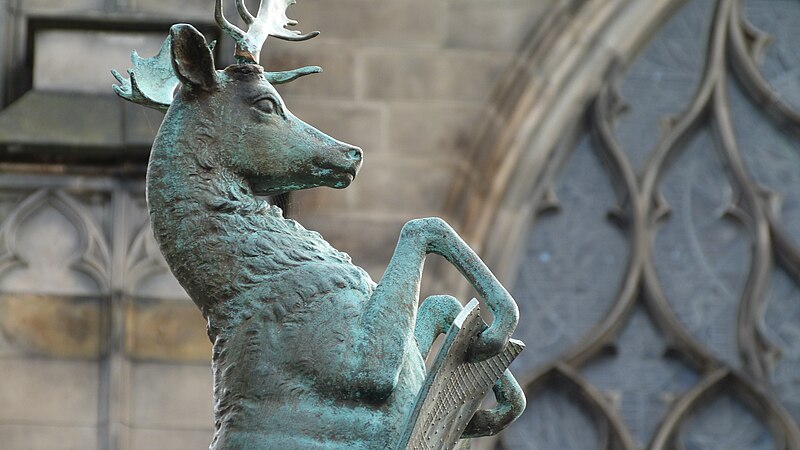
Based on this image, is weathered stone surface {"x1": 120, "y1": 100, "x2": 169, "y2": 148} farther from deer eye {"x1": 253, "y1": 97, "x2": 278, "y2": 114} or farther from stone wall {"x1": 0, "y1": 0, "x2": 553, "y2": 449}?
deer eye {"x1": 253, "y1": 97, "x2": 278, "y2": 114}

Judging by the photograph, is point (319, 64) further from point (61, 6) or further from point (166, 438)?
point (166, 438)

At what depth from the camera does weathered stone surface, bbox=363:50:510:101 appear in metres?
8.91

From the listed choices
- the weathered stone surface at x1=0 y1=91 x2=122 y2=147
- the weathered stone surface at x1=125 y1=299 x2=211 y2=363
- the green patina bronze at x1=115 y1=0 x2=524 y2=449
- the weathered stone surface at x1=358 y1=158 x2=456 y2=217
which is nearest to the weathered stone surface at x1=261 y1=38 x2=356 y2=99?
the weathered stone surface at x1=358 y1=158 x2=456 y2=217

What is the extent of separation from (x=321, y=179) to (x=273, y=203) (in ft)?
0.84

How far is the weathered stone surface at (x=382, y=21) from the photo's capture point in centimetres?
889

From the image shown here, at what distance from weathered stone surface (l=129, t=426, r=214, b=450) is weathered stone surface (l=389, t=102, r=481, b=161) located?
1.33 meters

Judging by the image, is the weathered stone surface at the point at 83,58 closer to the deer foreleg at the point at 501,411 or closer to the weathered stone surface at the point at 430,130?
the weathered stone surface at the point at 430,130

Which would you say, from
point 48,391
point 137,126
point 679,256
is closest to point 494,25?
point 679,256

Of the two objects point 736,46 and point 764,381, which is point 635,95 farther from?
point 764,381

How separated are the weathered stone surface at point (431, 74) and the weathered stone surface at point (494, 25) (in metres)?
0.04

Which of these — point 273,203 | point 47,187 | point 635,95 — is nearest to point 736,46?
point 635,95

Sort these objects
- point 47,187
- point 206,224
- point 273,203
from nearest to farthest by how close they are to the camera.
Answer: point 206,224 → point 273,203 → point 47,187

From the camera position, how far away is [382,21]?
8.96m

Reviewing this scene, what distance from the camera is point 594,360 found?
29.8 ft
